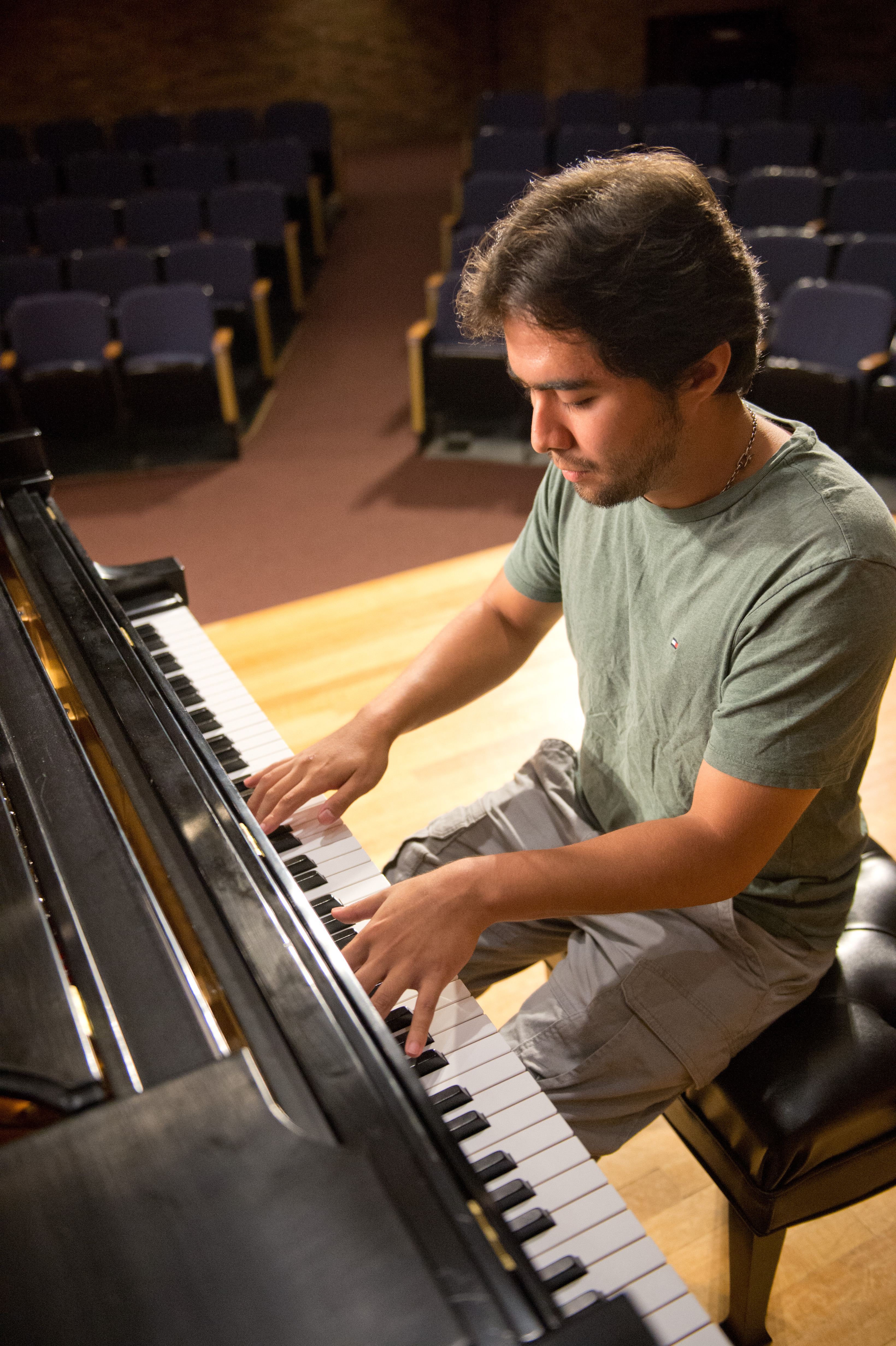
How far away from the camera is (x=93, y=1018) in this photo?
34.4 inches

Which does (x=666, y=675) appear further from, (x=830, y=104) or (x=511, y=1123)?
(x=830, y=104)

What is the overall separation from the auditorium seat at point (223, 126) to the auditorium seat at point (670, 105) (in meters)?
3.45

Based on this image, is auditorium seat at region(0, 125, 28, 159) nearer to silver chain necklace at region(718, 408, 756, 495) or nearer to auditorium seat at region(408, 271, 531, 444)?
auditorium seat at region(408, 271, 531, 444)

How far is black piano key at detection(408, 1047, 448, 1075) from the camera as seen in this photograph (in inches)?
42.3

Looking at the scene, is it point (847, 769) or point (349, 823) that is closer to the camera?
point (847, 769)

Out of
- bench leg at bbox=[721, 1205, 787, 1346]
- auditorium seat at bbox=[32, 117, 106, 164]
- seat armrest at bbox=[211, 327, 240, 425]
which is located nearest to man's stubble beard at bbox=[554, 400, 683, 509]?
bench leg at bbox=[721, 1205, 787, 1346]

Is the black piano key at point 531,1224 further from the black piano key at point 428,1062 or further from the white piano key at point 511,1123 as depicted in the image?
the black piano key at point 428,1062

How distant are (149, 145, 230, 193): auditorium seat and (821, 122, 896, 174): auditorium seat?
4447 mm

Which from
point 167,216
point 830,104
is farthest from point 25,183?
point 830,104

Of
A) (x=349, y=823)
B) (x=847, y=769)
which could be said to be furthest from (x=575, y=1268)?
(x=349, y=823)

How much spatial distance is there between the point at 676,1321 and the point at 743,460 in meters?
0.94

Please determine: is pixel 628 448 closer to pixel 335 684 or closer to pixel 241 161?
pixel 335 684

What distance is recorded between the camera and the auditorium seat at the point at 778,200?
5.72 metres

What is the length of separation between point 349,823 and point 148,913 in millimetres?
1662
